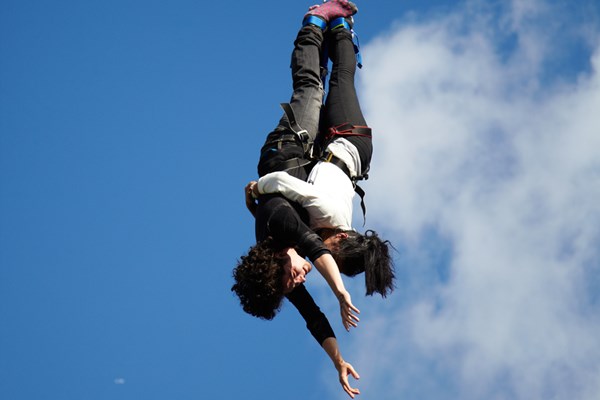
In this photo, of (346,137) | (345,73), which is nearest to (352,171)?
(346,137)

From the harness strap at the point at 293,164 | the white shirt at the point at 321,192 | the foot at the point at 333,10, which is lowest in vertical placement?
the white shirt at the point at 321,192

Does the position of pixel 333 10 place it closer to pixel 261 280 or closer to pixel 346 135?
pixel 346 135

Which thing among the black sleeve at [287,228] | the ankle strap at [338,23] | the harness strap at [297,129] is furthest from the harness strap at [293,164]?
the ankle strap at [338,23]

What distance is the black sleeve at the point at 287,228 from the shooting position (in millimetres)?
9273

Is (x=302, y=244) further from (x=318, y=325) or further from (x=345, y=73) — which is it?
(x=345, y=73)

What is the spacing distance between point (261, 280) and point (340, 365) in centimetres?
115

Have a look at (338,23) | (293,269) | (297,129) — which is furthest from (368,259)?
(338,23)

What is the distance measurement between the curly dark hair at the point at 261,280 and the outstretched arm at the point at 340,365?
25.6 inches

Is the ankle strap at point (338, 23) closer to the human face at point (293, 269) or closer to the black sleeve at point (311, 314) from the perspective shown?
the human face at point (293, 269)

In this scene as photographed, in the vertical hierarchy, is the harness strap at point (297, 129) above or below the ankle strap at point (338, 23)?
below

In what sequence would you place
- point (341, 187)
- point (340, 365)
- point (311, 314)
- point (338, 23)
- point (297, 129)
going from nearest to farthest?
point (340, 365) → point (311, 314) → point (341, 187) → point (297, 129) → point (338, 23)

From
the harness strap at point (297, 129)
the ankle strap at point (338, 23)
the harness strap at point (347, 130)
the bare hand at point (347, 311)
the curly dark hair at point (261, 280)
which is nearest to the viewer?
the bare hand at point (347, 311)

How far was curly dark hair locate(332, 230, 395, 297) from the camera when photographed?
972 cm

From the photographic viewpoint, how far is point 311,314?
9891 millimetres
